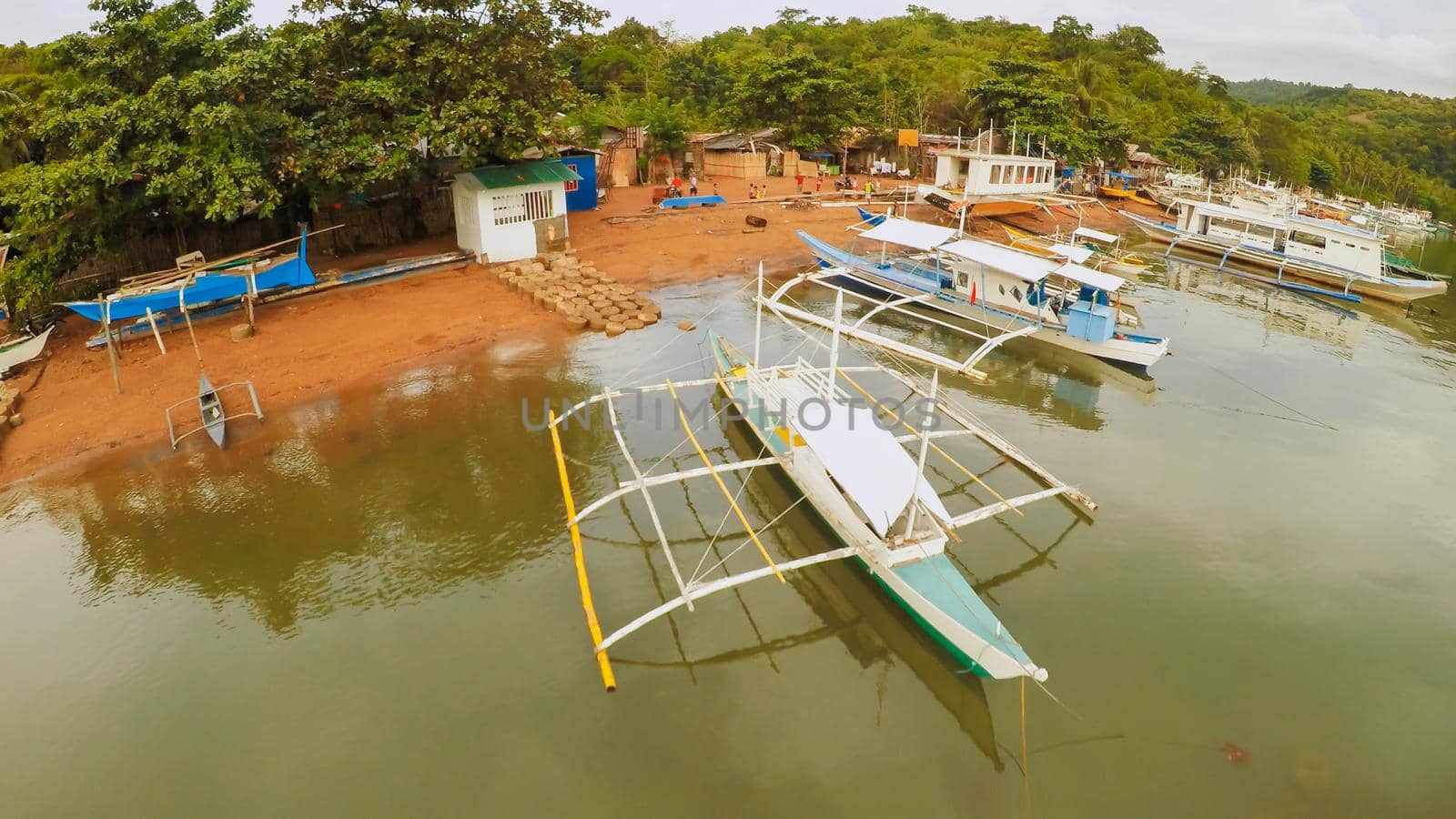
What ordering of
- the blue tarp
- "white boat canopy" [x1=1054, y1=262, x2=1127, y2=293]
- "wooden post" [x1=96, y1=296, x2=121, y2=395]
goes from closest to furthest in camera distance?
1. "wooden post" [x1=96, y1=296, x2=121, y2=395]
2. "white boat canopy" [x1=1054, y1=262, x2=1127, y2=293]
3. the blue tarp

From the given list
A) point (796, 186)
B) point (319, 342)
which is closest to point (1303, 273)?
point (796, 186)

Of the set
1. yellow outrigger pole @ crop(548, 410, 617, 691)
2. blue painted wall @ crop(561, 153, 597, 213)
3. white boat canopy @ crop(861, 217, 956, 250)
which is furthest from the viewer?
blue painted wall @ crop(561, 153, 597, 213)

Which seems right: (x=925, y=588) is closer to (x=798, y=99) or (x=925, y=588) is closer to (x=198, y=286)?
(x=198, y=286)

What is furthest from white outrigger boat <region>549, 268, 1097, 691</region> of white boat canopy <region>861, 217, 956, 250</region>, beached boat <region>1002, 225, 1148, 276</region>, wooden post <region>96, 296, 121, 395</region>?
beached boat <region>1002, 225, 1148, 276</region>

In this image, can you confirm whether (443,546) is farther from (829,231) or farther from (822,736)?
(829,231)

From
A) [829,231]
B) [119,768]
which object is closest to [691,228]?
[829,231]

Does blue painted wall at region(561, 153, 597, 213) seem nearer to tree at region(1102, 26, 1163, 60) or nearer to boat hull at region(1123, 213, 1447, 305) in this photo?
boat hull at region(1123, 213, 1447, 305)
